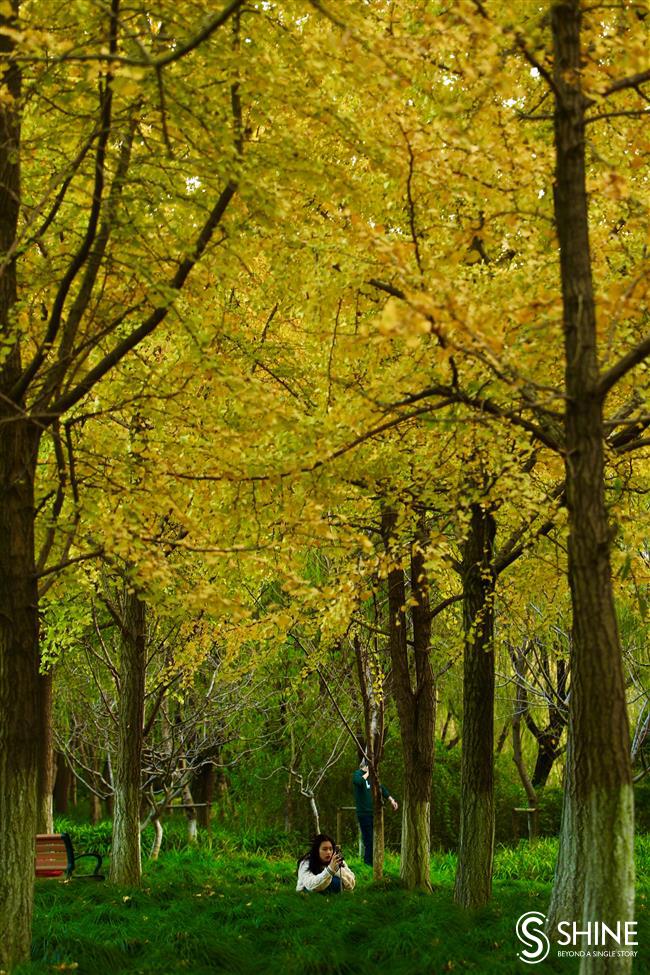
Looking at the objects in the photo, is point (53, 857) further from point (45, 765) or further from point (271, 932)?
point (271, 932)

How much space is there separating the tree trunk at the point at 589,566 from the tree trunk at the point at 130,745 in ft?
24.2

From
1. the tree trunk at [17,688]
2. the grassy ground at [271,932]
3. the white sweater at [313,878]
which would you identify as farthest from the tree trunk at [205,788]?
the tree trunk at [17,688]

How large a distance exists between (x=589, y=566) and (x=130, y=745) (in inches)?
315

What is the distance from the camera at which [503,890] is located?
11906 millimetres

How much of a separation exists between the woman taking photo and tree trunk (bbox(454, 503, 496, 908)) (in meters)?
1.57

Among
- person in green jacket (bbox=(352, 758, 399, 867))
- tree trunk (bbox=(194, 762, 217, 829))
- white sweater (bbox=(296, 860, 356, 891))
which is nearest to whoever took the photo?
white sweater (bbox=(296, 860, 356, 891))

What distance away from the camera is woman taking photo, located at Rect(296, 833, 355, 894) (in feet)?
33.8

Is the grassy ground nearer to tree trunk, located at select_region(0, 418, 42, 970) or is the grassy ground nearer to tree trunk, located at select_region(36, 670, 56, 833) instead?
tree trunk, located at select_region(0, 418, 42, 970)

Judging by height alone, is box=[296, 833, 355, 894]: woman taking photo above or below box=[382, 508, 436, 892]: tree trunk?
below

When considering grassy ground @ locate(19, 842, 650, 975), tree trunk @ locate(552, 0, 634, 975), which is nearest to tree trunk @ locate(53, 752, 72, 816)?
grassy ground @ locate(19, 842, 650, 975)

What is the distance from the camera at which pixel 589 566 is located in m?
4.65

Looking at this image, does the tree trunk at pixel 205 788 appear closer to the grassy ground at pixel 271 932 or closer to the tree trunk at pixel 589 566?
the grassy ground at pixel 271 932

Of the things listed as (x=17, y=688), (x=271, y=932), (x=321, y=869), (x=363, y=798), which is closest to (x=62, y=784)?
(x=363, y=798)

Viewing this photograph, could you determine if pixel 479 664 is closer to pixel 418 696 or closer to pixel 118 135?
pixel 418 696
